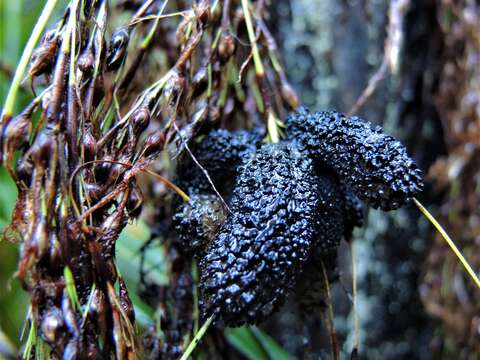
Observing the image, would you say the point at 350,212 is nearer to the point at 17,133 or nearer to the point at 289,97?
the point at 289,97

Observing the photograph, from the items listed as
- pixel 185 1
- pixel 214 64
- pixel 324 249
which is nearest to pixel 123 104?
pixel 214 64

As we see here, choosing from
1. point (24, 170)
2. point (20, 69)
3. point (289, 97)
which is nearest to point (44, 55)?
point (20, 69)

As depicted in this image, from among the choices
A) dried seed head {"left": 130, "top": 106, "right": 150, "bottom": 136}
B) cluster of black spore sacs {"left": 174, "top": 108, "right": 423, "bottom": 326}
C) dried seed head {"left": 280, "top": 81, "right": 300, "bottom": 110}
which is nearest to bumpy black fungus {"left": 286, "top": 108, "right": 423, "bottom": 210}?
cluster of black spore sacs {"left": 174, "top": 108, "right": 423, "bottom": 326}

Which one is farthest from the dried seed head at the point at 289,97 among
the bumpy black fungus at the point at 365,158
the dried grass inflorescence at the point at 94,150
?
the bumpy black fungus at the point at 365,158

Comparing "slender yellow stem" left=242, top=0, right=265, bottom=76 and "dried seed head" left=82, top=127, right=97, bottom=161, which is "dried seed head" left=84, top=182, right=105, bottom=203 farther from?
"slender yellow stem" left=242, top=0, right=265, bottom=76

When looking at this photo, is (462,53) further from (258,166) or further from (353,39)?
(258,166)
